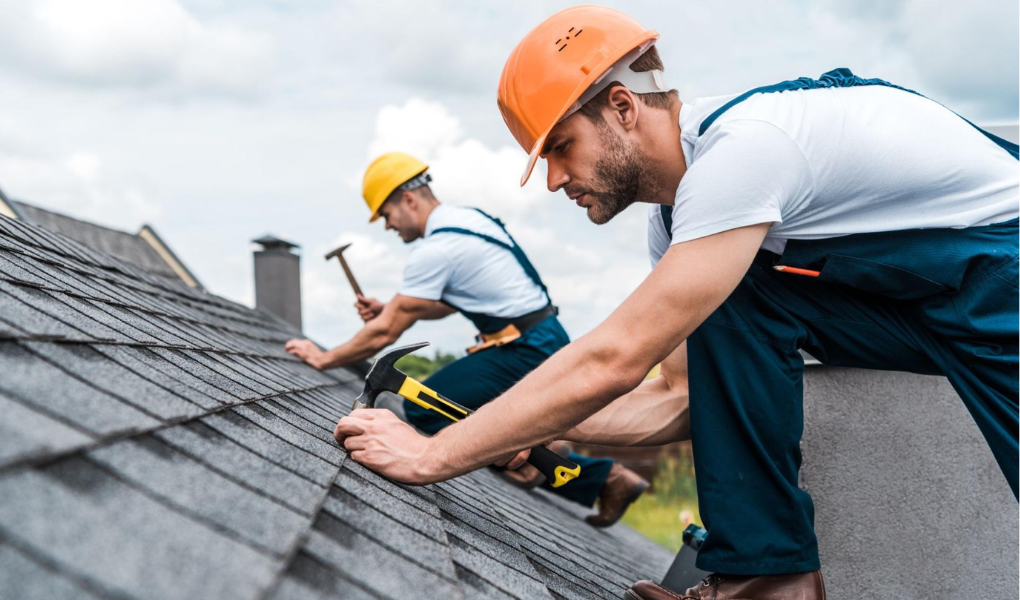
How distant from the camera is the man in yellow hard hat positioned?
4.95 metres

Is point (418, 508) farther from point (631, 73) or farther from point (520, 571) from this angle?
point (631, 73)

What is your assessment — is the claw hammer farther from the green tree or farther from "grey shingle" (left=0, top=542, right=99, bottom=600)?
the green tree

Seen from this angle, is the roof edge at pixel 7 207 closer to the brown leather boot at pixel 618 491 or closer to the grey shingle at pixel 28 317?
the brown leather boot at pixel 618 491

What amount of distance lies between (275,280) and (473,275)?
18.4ft

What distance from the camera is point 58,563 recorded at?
841 mm

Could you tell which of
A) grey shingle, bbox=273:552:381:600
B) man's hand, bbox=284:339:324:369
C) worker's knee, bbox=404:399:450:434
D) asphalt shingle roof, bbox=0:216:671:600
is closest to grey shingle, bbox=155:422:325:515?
asphalt shingle roof, bbox=0:216:671:600

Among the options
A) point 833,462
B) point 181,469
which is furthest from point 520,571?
point 833,462

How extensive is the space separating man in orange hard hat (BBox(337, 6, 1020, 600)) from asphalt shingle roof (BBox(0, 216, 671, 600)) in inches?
12.4

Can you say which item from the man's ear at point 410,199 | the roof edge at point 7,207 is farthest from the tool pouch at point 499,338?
the roof edge at point 7,207

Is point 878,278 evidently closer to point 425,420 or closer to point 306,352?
point 425,420

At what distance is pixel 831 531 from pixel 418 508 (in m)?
1.96

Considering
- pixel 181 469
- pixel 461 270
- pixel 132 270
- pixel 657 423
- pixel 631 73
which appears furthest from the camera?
pixel 461 270

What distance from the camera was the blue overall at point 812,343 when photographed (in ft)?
7.17

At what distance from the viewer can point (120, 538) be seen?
3.07ft
